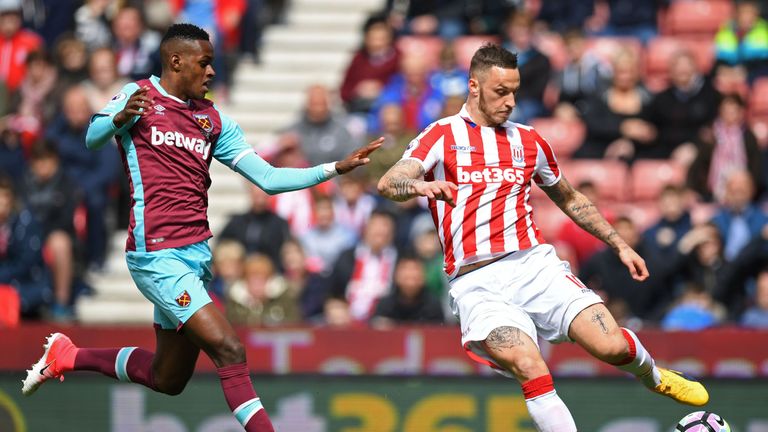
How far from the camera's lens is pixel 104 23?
15.7 meters

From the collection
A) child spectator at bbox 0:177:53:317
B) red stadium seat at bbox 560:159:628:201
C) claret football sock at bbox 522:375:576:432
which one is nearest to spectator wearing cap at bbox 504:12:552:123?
red stadium seat at bbox 560:159:628:201

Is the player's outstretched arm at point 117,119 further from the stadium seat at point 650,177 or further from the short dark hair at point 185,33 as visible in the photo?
the stadium seat at point 650,177

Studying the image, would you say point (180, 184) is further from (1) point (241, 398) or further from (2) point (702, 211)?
(2) point (702, 211)

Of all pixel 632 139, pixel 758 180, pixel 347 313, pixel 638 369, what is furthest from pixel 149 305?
pixel 638 369

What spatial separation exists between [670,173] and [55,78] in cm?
655

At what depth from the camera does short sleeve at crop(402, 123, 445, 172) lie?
25.1 feet

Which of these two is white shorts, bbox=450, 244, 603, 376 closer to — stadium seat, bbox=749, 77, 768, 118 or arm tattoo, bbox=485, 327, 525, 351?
arm tattoo, bbox=485, 327, 525, 351

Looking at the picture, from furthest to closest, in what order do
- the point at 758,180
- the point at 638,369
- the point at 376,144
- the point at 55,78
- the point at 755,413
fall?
the point at 55,78
the point at 758,180
the point at 755,413
the point at 638,369
the point at 376,144

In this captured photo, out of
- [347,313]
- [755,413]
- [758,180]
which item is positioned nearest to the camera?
[755,413]

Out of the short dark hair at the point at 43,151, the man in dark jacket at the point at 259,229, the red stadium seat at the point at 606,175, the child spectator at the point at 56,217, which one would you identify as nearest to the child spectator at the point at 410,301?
the man in dark jacket at the point at 259,229

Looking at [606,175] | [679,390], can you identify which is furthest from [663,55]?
[679,390]

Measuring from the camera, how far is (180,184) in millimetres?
7582

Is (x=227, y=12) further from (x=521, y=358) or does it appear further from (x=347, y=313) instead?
(x=521, y=358)

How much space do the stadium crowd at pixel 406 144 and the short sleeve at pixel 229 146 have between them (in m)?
3.77
